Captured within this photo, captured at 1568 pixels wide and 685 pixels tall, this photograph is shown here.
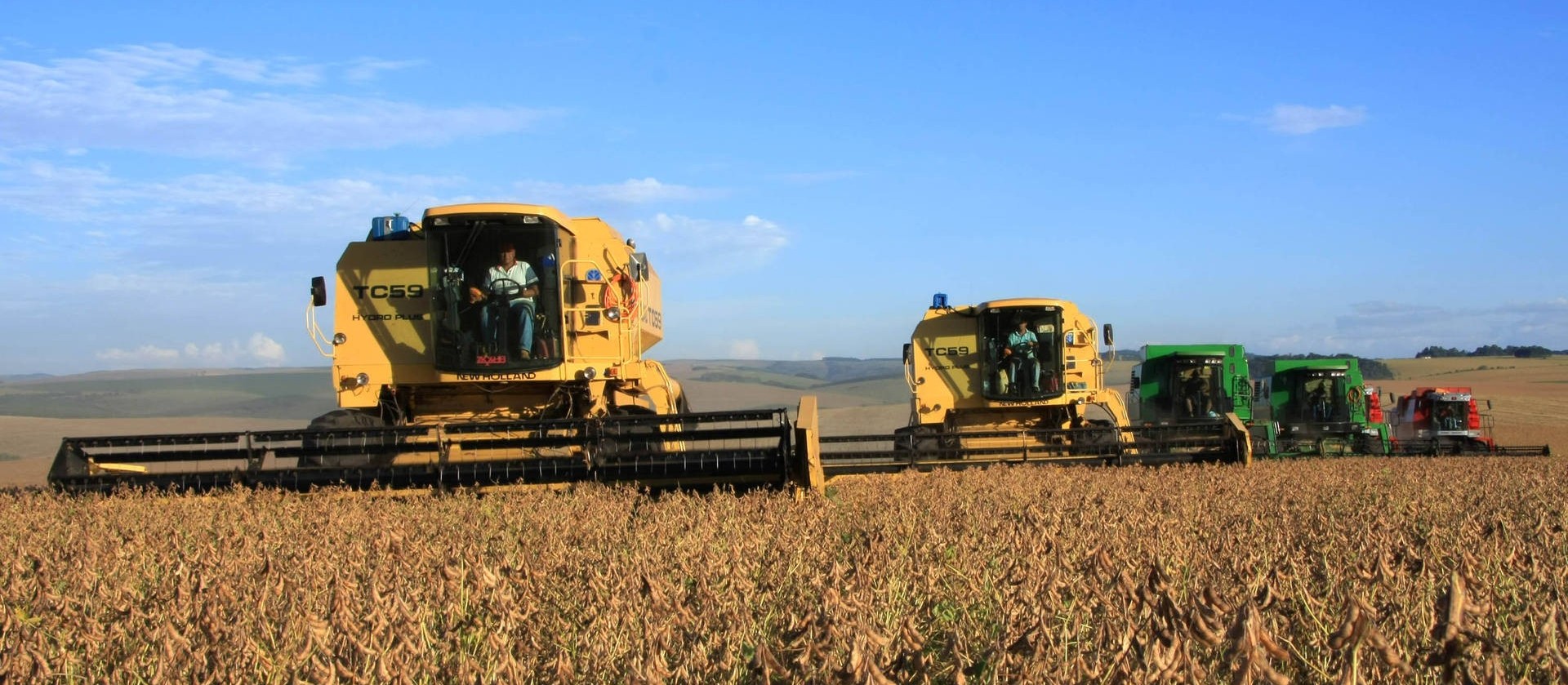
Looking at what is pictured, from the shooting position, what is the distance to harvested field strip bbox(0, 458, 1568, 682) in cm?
237

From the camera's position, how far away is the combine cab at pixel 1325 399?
914 inches

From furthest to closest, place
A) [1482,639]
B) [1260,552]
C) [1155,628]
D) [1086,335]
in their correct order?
[1086,335]
[1260,552]
[1155,628]
[1482,639]

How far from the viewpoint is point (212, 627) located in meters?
3.12

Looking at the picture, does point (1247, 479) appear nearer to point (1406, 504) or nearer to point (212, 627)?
point (1406, 504)

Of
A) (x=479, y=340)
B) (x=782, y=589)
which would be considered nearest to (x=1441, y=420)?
(x=479, y=340)

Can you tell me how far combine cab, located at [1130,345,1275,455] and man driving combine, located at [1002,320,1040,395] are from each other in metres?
7.94

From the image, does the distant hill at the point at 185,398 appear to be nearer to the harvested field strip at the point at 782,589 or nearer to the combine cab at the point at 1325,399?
the combine cab at the point at 1325,399

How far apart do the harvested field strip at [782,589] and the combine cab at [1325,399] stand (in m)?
17.4

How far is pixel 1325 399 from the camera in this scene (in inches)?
960

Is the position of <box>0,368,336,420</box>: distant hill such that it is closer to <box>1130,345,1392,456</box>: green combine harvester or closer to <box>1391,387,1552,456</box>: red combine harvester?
<box>1130,345,1392,456</box>: green combine harvester

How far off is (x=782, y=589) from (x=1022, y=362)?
38.1ft

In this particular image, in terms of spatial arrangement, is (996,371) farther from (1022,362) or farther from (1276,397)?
(1276,397)

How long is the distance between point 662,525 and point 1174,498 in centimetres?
329

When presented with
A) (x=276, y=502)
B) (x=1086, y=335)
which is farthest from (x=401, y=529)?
(x=1086, y=335)
